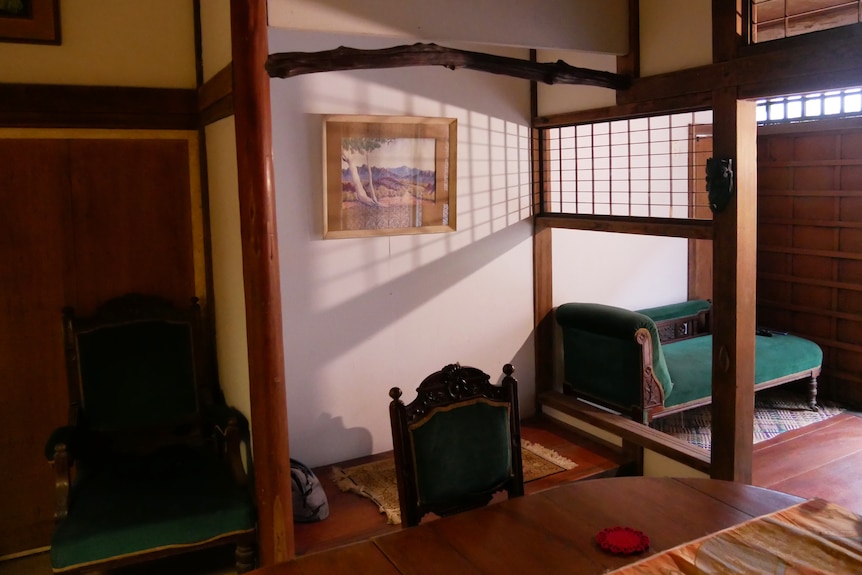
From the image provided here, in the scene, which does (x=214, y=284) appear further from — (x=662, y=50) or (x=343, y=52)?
(x=662, y=50)

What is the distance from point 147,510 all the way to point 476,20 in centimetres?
228

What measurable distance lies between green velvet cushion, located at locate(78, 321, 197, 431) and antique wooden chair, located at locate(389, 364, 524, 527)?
1.39 metres

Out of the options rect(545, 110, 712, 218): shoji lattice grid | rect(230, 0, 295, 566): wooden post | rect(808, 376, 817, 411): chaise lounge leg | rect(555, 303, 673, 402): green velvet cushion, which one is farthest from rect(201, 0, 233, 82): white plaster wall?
rect(808, 376, 817, 411): chaise lounge leg

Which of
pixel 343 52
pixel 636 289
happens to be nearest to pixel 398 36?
pixel 343 52

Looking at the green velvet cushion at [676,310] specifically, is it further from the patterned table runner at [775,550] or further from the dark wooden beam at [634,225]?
the patterned table runner at [775,550]

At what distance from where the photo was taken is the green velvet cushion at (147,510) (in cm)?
238

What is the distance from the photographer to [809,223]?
526 cm

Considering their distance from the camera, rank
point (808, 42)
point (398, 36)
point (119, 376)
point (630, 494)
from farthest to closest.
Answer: point (119, 376) → point (398, 36) → point (808, 42) → point (630, 494)

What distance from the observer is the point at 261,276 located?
248 cm

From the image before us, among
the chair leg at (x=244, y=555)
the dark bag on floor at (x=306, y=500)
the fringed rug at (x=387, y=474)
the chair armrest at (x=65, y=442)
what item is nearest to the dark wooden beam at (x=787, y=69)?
the fringed rug at (x=387, y=474)

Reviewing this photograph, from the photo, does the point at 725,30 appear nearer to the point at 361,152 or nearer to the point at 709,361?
the point at 361,152

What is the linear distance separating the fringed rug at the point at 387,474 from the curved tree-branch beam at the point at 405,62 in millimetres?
1684

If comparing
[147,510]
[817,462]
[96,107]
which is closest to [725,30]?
[817,462]

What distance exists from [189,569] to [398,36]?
232 cm
